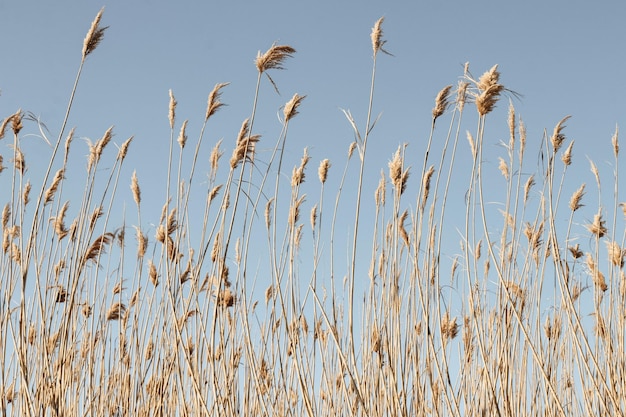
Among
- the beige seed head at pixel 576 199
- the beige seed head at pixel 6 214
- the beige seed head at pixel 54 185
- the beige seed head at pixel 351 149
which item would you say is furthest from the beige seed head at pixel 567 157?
the beige seed head at pixel 6 214

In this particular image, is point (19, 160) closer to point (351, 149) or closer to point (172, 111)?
point (172, 111)

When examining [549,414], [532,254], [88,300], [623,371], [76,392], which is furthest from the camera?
[88,300]

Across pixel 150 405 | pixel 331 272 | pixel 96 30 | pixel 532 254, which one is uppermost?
pixel 96 30

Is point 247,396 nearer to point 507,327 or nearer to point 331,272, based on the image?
point 331,272

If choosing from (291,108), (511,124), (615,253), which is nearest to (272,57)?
(291,108)

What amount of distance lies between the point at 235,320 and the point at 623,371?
1.40 metres

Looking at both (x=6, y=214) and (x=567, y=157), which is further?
(x=6, y=214)

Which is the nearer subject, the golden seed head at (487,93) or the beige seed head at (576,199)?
the golden seed head at (487,93)

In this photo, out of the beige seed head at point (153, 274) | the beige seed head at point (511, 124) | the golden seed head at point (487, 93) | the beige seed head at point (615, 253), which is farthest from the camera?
the beige seed head at point (153, 274)

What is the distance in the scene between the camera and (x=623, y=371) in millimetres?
2305

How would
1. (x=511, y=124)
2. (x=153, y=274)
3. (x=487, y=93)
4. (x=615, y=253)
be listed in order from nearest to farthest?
(x=487, y=93) < (x=511, y=124) < (x=615, y=253) < (x=153, y=274)

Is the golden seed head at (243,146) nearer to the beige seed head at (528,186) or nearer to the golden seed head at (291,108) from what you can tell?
the golden seed head at (291,108)

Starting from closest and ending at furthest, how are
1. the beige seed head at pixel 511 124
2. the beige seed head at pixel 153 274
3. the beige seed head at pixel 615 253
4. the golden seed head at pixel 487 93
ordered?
the golden seed head at pixel 487 93 → the beige seed head at pixel 511 124 → the beige seed head at pixel 615 253 → the beige seed head at pixel 153 274

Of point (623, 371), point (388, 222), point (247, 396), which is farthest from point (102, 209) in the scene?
point (623, 371)
